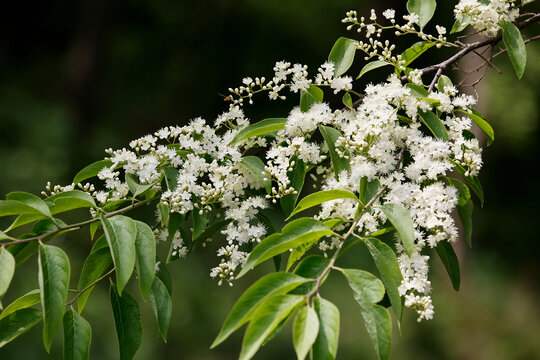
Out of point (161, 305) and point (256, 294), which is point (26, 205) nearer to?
point (161, 305)

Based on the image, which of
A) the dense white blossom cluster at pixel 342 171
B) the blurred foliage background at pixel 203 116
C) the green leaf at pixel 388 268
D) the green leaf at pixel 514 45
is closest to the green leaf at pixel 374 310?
the green leaf at pixel 388 268

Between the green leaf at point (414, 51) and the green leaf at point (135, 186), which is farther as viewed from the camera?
the green leaf at point (414, 51)

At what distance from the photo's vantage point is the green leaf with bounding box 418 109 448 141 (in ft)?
3.92

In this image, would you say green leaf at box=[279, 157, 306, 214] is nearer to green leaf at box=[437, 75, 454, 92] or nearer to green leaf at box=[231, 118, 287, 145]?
green leaf at box=[231, 118, 287, 145]

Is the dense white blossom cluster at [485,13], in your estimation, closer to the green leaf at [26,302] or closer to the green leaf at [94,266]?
the green leaf at [94,266]

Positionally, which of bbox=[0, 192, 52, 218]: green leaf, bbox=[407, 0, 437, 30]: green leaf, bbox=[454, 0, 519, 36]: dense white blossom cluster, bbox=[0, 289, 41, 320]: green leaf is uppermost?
bbox=[407, 0, 437, 30]: green leaf

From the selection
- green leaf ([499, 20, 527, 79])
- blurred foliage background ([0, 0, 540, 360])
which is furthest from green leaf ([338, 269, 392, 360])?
blurred foliage background ([0, 0, 540, 360])

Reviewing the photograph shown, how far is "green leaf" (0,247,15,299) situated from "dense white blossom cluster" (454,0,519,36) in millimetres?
983

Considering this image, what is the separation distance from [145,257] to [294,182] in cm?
34

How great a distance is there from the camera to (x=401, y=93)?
47.7 inches

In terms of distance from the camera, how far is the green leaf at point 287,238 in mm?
948

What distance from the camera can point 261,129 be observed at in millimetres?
1235

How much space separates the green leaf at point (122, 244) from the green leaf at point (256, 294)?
0.61 feet

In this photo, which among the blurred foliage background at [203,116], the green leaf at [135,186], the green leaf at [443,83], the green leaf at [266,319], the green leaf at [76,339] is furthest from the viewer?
the blurred foliage background at [203,116]
